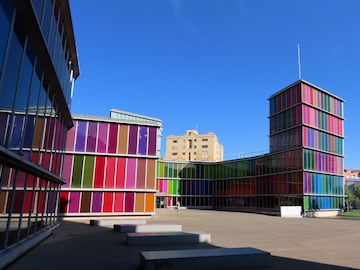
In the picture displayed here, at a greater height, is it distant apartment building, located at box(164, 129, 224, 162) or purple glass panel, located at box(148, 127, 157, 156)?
distant apartment building, located at box(164, 129, 224, 162)

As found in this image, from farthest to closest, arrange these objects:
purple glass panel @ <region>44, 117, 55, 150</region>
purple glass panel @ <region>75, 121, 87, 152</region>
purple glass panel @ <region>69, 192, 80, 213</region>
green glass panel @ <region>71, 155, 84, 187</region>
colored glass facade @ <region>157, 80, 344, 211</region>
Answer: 1. colored glass facade @ <region>157, 80, 344, 211</region>
2. purple glass panel @ <region>75, 121, 87, 152</region>
3. green glass panel @ <region>71, 155, 84, 187</region>
4. purple glass panel @ <region>69, 192, 80, 213</region>
5. purple glass panel @ <region>44, 117, 55, 150</region>

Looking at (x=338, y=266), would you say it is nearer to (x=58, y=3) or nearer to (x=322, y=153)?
(x=58, y=3)

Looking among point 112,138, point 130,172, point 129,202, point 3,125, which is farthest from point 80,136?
point 3,125

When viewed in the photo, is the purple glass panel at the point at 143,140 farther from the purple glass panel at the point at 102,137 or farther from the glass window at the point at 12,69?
the glass window at the point at 12,69

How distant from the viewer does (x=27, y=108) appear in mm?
9273

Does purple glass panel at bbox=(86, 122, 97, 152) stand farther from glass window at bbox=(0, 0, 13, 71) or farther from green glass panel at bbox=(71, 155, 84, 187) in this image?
glass window at bbox=(0, 0, 13, 71)

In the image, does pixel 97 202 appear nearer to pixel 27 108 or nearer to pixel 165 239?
pixel 165 239

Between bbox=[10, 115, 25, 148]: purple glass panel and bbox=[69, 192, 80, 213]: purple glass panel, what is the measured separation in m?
20.8

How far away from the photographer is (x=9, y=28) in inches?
278

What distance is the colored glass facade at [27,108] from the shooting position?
7.28 m

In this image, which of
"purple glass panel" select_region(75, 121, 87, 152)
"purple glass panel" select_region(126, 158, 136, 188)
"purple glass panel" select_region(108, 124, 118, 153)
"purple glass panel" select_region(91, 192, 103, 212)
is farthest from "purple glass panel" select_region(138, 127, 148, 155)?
"purple glass panel" select_region(91, 192, 103, 212)

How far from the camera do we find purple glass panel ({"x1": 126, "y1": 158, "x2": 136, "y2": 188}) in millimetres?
29906

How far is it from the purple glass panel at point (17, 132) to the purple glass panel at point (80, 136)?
69.2ft

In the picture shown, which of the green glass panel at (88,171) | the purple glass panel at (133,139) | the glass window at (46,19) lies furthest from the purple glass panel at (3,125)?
the purple glass panel at (133,139)
